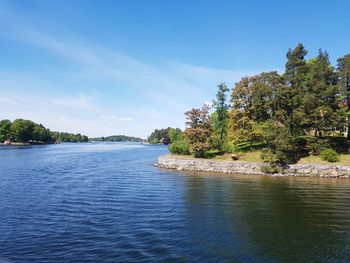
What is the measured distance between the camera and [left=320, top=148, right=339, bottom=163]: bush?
159ft

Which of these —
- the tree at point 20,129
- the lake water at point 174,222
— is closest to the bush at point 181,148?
the lake water at point 174,222

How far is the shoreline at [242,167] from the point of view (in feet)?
152

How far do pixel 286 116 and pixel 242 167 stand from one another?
481 inches

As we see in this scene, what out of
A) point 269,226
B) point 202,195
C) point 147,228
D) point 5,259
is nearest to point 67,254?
point 5,259

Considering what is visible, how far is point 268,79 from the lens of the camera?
56.3 meters

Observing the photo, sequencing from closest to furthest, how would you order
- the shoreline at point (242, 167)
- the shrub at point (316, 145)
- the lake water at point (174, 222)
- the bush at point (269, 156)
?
the lake water at point (174, 222)
the shoreline at point (242, 167)
the bush at point (269, 156)
the shrub at point (316, 145)

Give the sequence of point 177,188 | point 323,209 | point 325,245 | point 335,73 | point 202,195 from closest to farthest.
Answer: point 325,245 → point 323,209 → point 202,195 → point 177,188 → point 335,73

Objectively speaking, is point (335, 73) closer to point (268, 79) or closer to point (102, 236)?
point (268, 79)

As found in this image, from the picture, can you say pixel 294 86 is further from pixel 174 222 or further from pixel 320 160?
pixel 174 222

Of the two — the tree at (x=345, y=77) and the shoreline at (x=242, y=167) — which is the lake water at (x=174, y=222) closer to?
the shoreline at (x=242, y=167)

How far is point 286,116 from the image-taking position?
54.0 m

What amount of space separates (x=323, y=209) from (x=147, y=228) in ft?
51.7

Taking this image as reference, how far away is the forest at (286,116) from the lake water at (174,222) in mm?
13331

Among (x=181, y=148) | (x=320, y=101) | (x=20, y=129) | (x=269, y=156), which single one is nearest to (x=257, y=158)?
(x=269, y=156)
